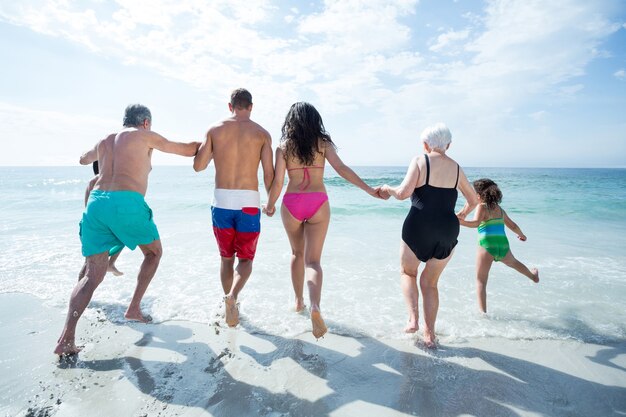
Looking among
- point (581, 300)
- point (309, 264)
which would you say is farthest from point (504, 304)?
point (309, 264)

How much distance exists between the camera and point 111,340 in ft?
11.7

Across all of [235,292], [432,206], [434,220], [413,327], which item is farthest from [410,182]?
[235,292]

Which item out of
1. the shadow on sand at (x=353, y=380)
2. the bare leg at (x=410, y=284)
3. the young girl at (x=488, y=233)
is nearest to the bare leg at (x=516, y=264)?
the young girl at (x=488, y=233)

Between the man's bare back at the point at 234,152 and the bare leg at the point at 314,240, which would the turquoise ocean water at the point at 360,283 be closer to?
the bare leg at the point at 314,240

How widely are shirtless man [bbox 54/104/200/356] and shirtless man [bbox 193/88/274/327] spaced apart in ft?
1.41

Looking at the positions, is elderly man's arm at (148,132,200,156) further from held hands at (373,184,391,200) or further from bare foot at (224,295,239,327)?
held hands at (373,184,391,200)

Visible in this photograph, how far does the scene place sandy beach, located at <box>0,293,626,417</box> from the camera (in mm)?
2576

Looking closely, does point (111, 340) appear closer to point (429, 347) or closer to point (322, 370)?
point (322, 370)

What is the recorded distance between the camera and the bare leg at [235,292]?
3289 millimetres

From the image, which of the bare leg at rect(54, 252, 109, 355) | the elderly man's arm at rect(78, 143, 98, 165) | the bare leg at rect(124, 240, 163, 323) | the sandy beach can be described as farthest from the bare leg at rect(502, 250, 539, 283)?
the elderly man's arm at rect(78, 143, 98, 165)

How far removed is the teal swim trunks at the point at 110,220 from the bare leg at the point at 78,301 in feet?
0.40

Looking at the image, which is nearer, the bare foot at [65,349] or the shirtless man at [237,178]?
the bare foot at [65,349]

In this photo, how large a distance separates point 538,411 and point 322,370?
1712mm

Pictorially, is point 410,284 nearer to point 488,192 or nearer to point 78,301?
point 488,192
